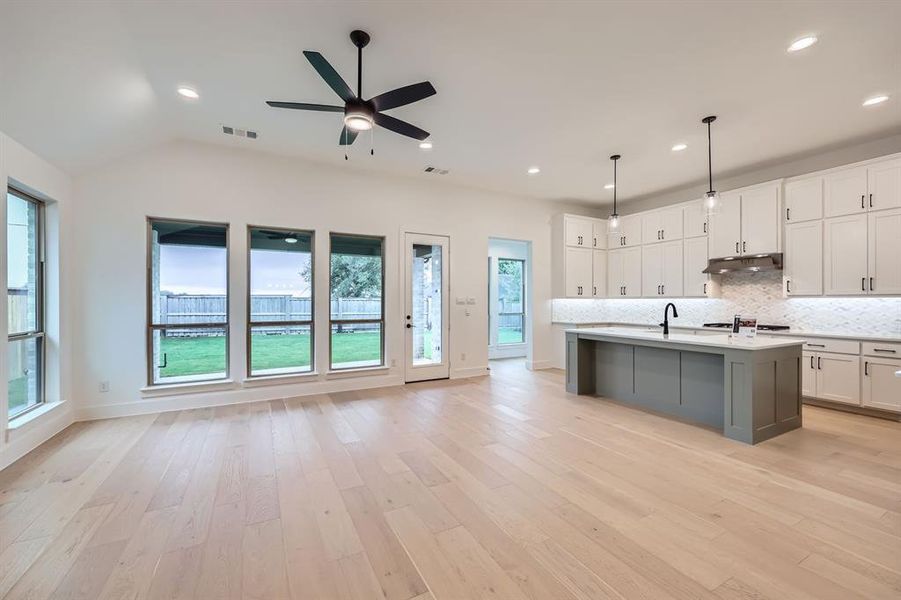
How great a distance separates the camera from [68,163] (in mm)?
3889

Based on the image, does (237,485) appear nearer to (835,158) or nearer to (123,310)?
(123,310)

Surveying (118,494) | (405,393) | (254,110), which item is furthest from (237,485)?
(254,110)

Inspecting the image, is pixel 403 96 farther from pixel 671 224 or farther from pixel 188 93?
pixel 671 224

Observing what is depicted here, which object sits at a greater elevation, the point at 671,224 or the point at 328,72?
the point at 328,72

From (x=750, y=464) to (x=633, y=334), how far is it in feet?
6.23

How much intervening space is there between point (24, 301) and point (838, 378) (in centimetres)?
891

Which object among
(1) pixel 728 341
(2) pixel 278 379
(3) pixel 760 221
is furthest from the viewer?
(3) pixel 760 221

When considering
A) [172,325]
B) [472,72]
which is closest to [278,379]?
[172,325]

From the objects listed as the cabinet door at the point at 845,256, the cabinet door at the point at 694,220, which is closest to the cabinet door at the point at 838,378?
the cabinet door at the point at 845,256

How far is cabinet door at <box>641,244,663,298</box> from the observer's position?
21.9 ft

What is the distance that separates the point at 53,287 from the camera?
390cm

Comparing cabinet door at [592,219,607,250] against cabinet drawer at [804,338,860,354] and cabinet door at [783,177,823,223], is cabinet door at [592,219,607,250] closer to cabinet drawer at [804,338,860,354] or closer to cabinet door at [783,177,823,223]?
cabinet door at [783,177,823,223]

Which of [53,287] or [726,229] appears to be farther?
[726,229]

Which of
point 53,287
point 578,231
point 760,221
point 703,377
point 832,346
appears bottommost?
point 703,377
